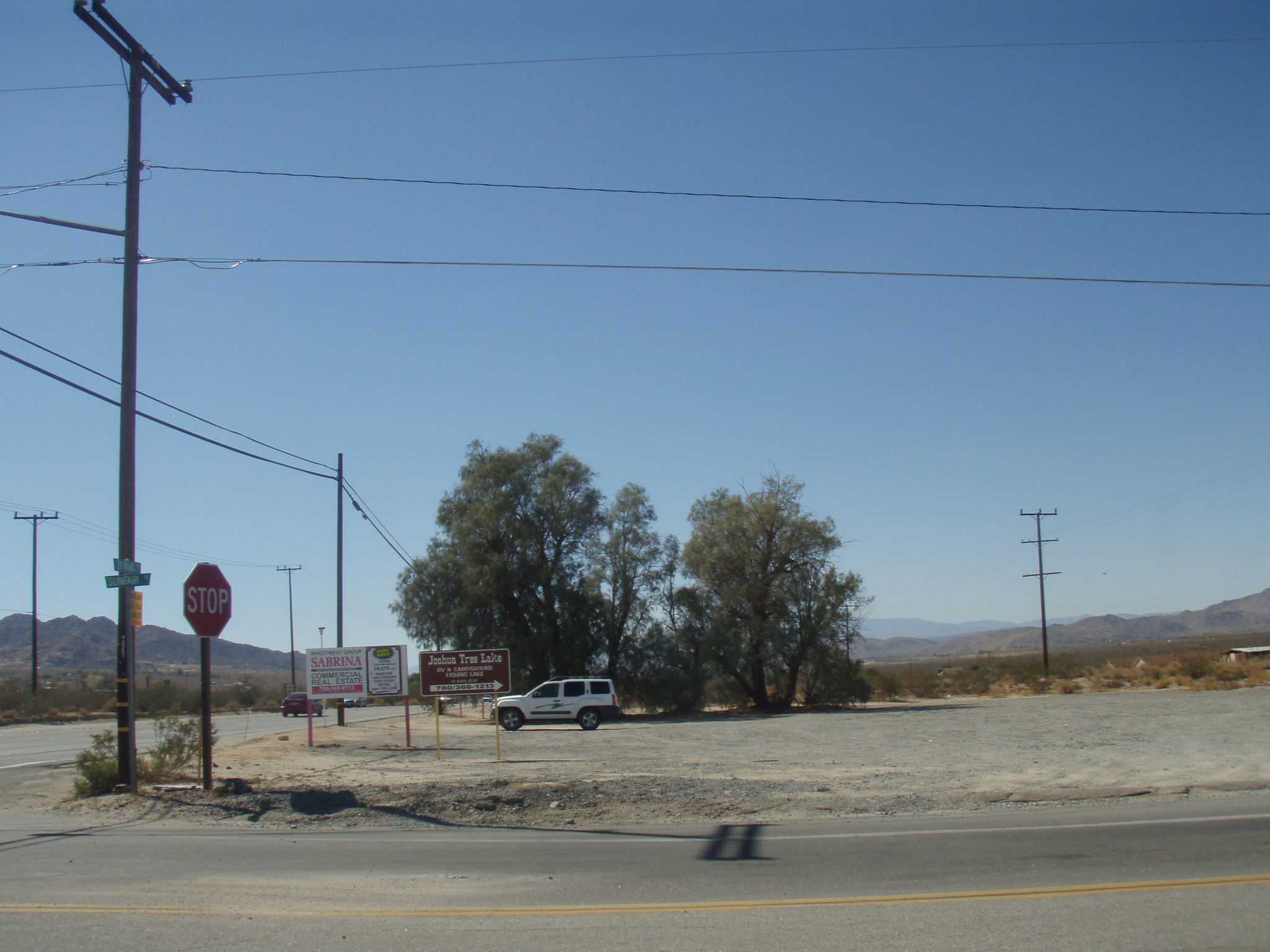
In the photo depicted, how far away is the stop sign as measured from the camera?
14.1 m

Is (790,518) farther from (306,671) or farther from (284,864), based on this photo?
(284,864)

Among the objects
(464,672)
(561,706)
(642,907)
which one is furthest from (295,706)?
(642,907)

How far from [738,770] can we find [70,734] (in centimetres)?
2952

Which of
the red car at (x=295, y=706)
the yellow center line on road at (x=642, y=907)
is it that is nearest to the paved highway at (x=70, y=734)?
the red car at (x=295, y=706)

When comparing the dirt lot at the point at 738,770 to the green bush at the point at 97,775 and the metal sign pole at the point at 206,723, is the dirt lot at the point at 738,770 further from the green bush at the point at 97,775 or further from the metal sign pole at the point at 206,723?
the green bush at the point at 97,775

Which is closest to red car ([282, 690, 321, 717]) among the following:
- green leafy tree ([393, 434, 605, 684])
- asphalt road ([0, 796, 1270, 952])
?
green leafy tree ([393, 434, 605, 684])

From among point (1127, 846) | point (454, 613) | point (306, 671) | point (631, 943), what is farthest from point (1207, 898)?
point (454, 613)

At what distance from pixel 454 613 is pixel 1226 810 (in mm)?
A: 35679

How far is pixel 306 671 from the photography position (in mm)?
26250

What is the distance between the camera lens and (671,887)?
781cm

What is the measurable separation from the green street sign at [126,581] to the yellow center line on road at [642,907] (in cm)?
720

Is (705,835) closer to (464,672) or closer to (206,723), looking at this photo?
(206,723)

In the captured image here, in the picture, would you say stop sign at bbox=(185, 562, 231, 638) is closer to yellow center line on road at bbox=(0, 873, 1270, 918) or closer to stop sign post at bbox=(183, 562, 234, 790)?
stop sign post at bbox=(183, 562, 234, 790)

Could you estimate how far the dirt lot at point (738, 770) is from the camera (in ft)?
40.8
